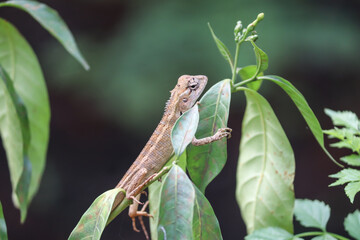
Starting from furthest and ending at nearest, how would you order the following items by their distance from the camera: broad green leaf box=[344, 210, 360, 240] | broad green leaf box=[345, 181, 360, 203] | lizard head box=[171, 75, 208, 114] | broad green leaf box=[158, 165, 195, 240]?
lizard head box=[171, 75, 208, 114] < broad green leaf box=[344, 210, 360, 240] < broad green leaf box=[345, 181, 360, 203] < broad green leaf box=[158, 165, 195, 240]

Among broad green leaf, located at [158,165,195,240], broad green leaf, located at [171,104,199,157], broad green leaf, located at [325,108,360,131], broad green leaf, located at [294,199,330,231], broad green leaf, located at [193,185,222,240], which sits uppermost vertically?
broad green leaf, located at [325,108,360,131]

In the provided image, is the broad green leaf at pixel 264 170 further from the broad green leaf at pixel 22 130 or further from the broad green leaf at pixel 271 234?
the broad green leaf at pixel 22 130

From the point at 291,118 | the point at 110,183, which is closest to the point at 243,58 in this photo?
the point at 291,118

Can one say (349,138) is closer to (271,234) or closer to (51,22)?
(271,234)

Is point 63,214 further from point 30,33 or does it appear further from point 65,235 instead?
point 30,33

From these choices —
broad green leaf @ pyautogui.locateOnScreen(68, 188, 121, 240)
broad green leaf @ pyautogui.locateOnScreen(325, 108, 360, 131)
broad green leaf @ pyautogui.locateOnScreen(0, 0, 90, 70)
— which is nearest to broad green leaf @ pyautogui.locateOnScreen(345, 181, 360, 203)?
broad green leaf @ pyautogui.locateOnScreen(325, 108, 360, 131)

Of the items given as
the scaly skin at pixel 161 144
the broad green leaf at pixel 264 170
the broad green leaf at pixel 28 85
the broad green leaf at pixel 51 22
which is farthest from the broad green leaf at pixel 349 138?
the broad green leaf at pixel 28 85

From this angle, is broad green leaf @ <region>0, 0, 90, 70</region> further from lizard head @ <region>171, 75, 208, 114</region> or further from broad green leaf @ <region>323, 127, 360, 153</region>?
broad green leaf @ <region>323, 127, 360, 153</region>

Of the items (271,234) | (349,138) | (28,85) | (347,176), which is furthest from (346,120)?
(28,85)
